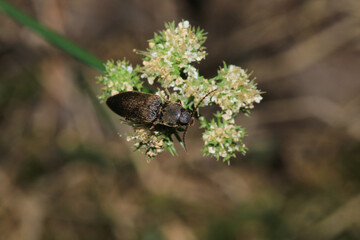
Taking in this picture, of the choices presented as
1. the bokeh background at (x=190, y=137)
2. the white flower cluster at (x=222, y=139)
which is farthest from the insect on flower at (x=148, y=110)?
the bokeh background at (x=190, y=137)

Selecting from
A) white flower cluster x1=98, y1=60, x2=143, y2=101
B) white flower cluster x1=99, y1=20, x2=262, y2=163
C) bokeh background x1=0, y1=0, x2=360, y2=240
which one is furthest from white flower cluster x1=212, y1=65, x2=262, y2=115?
bokeh background x1=0, y1=0, x2=360, y2=240

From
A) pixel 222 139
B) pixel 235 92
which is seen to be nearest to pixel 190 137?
pixel 222 139

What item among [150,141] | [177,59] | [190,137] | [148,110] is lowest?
[150,141]

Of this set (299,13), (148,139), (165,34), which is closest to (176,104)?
(148,139)

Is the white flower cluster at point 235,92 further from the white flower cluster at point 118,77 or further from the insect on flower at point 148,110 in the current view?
the white flower cluster at point 118,77

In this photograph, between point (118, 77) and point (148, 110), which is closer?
point (148, 110)

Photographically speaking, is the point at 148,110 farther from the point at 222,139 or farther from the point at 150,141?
the point at 222,139

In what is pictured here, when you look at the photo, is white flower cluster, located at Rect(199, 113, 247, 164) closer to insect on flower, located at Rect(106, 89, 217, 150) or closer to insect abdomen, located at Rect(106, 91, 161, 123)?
insect on flower, located at Rect(106, 89, 217, 150)

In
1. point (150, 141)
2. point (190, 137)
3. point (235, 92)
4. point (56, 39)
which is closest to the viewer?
point (150, 141)
